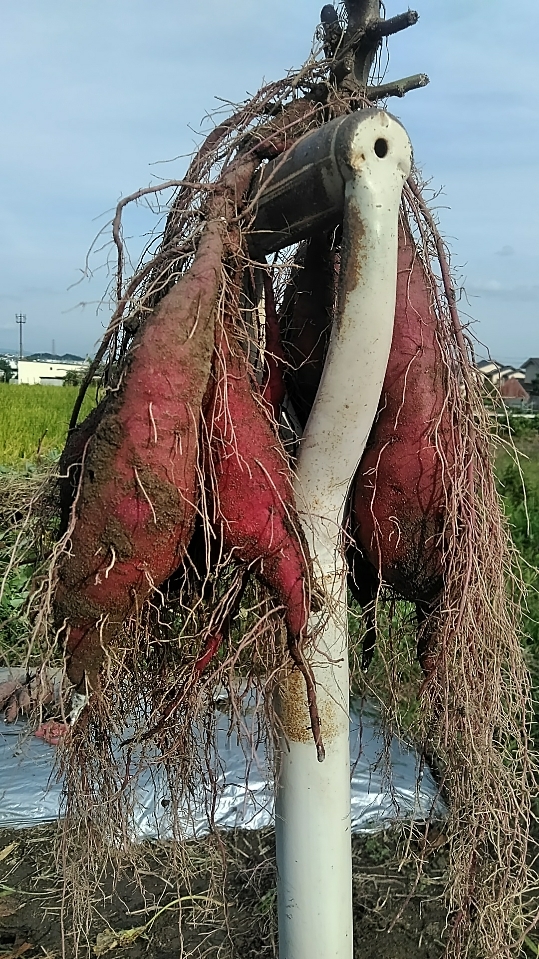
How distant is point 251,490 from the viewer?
73 centimetres

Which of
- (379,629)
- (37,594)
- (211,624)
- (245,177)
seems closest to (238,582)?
(211,624)

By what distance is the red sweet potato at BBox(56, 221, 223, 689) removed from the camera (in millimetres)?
670

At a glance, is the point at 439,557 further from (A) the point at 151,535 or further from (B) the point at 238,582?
(A) the point at 151,535

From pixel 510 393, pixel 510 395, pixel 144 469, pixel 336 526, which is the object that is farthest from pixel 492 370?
pixel 510 393

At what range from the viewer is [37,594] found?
717mm

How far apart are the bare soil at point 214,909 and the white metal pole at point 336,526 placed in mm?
452

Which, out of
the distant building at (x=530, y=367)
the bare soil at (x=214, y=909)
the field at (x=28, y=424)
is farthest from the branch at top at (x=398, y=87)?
the distant building at (x=530, y=367)

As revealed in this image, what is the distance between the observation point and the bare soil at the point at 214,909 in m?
1.39

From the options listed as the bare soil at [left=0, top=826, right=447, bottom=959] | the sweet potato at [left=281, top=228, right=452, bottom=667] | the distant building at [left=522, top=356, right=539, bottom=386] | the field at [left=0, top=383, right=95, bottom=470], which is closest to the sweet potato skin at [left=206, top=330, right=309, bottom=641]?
the sweet potato at [left=281, top=228, right=452, bottom=667]

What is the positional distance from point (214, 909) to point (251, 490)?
1185 millimetres

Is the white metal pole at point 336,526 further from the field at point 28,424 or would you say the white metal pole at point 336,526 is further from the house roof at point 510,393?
the field at point 28,424

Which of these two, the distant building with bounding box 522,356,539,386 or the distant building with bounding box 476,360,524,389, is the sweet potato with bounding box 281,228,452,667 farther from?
the distant building with bounding box 522,356,539,386

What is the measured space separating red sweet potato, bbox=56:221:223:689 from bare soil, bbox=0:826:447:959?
2.65ft

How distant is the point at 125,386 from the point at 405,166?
0.35 m
